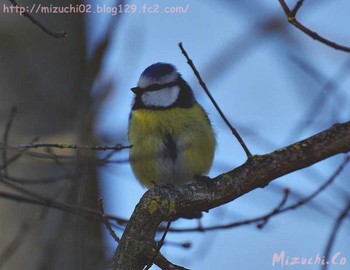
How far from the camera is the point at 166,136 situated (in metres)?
2.97

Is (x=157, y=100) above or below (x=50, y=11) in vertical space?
below

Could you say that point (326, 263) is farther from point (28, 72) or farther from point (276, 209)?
point (28, 72)

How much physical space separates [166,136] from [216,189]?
999 millimetres

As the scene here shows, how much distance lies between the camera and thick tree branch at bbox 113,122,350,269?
1.81 meters

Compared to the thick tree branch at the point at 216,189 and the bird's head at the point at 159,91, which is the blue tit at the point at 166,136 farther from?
the thick tree branch at the point at 216,189

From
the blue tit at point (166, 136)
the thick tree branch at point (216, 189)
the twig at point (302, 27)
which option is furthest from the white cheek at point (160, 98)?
the twig at point (302, 27)

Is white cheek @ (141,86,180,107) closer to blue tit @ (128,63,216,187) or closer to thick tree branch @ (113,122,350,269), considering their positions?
blue tit @ (128,63,216,187)

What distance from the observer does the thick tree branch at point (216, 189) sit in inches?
71.4

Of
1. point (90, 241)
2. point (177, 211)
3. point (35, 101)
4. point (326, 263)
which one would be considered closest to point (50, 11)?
point (35, 101)

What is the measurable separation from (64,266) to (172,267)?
1096 millimetres

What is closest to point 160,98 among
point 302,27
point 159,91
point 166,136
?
point 159,91

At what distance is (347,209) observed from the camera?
199 centimetres

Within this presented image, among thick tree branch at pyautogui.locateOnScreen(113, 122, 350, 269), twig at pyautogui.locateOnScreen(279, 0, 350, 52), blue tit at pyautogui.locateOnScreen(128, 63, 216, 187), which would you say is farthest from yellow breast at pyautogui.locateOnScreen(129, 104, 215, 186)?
twig at pyautogui.locateOnScreen(279, 0, 350, 52)

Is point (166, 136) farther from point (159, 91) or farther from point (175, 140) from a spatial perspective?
point (159, 91)
